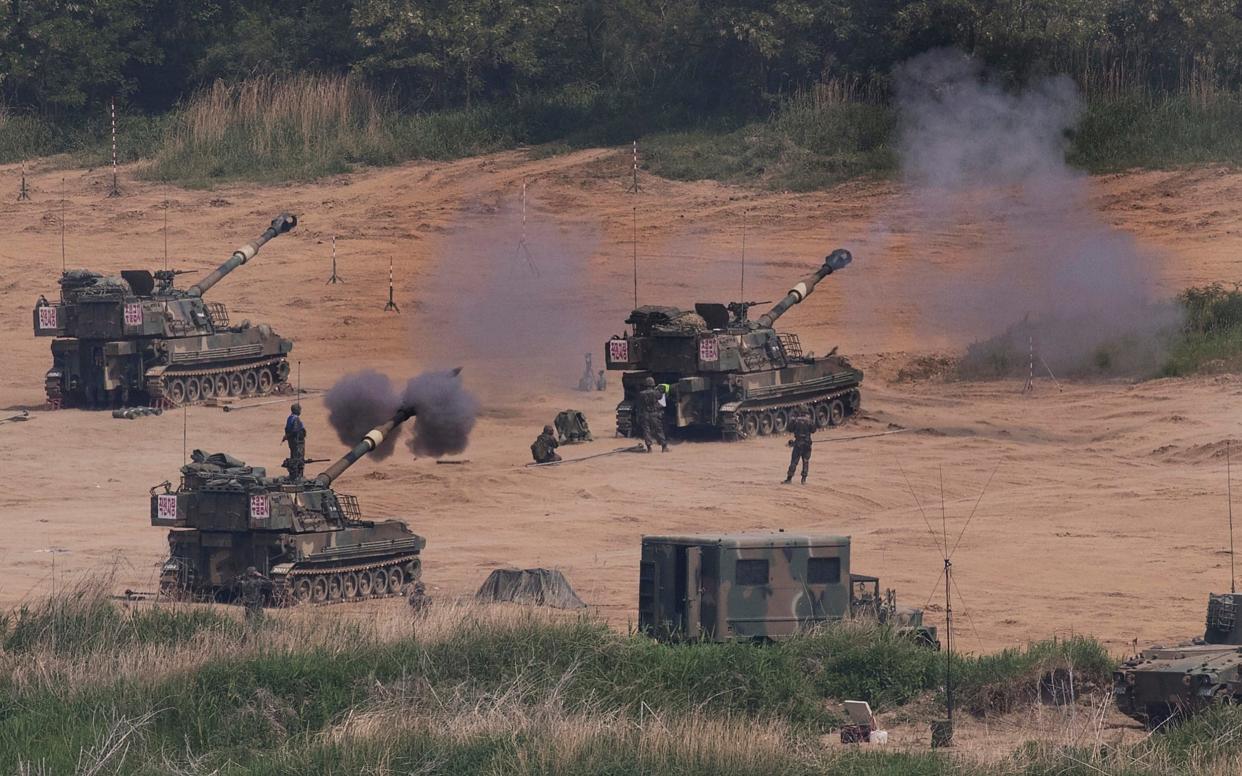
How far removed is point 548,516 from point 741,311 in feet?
31.5

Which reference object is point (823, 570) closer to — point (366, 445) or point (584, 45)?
point (366, 445)

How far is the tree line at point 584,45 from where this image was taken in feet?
169

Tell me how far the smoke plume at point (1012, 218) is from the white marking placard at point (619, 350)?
8.89 m

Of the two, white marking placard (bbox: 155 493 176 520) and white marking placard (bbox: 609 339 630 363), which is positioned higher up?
white marking placard (bbox: 609 339 630 363)

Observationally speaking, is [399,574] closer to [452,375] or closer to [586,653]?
[452,375]

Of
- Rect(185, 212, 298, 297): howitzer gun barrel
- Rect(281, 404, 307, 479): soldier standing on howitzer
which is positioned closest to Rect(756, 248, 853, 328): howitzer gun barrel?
Rect(185, 212, 298, 297): howitzer gun barrel

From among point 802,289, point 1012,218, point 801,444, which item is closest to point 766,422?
point 802,289

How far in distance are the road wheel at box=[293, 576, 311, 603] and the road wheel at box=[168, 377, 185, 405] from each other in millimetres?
16233

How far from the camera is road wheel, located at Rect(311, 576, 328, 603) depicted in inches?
1053

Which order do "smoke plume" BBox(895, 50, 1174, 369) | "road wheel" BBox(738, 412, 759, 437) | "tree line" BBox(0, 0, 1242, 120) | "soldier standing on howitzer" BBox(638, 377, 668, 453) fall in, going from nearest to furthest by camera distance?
"soldier standing on howitzer" BBox(638, 377, 668, 453) < "road wheel" BBox(738, 412, 759, 437) < "smoke plume" BBox(895, 50, 1174, 369) < "tree line" BBox(0, 0, 1242, 120)

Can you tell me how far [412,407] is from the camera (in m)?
29.9

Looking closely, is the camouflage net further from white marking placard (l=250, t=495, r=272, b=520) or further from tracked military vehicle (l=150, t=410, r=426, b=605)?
white marking placard (l=250, t=495, r=272, b=520)

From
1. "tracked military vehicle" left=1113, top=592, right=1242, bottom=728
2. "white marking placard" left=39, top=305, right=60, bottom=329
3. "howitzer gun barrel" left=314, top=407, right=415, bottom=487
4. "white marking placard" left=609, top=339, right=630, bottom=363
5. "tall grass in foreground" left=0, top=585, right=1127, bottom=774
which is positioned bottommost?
"tall grass in foreground" left=0, top=585, right=1127, bottom=774

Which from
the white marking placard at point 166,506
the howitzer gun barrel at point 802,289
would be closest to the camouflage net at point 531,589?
the white marking placard at point 166,506
